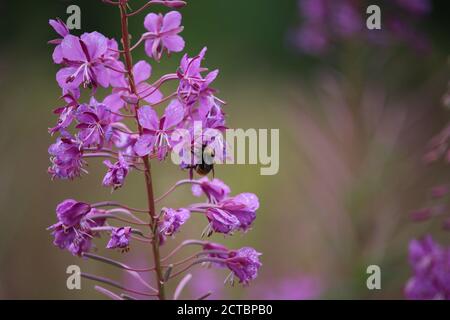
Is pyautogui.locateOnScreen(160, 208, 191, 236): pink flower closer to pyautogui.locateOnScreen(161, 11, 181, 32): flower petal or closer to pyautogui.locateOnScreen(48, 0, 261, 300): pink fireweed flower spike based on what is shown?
pyautogui.locateOnScreen(48, 0, 261, 300): pink fireweed flower spike

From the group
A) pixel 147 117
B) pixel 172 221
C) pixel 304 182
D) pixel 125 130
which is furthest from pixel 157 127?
pixel 304 182

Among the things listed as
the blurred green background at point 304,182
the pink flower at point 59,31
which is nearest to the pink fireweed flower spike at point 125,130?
the pink flower at point 59,31

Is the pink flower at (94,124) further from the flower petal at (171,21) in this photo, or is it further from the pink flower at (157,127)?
the flower petal at (171,21)

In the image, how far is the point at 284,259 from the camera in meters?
3.87

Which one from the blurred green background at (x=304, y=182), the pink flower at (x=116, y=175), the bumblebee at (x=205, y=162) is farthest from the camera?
the blurred green background at (x=304, y=182)

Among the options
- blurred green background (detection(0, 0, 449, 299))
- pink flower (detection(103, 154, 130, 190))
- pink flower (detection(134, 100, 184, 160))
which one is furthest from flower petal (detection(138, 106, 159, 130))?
blurred green background (detection(0, 0, 449, 299))

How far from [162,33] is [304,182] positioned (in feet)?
7.52

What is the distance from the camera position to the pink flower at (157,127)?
148 centimetres

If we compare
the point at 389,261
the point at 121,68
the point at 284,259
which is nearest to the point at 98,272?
the point at 284,259

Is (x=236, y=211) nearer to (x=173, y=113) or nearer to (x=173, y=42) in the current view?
(x=173, y=113)

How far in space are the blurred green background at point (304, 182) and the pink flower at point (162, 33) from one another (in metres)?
1.55

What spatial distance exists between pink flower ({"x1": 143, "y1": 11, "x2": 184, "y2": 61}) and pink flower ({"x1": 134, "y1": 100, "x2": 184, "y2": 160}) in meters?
0.19

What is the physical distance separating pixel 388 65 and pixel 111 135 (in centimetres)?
321
